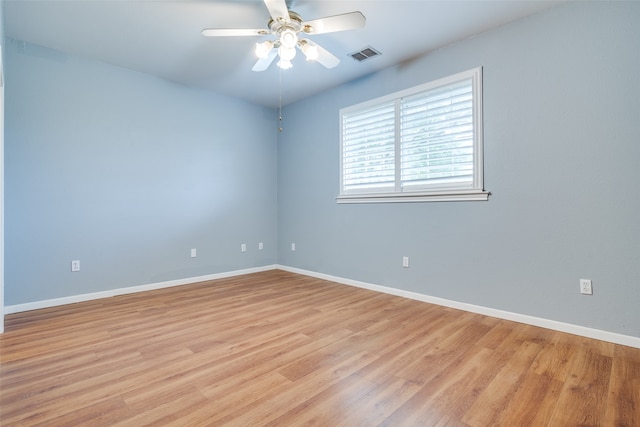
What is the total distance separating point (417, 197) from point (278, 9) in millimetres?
2135

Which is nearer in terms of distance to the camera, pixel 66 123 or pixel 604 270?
pixel 604 270

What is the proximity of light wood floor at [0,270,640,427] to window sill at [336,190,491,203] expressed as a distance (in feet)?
3.57

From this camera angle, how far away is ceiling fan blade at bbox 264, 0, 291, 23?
1926 millimetres

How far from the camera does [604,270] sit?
→ 2117 mm

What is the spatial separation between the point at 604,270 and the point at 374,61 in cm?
279

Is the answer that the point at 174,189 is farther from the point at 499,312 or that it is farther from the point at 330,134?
the point at 499,312

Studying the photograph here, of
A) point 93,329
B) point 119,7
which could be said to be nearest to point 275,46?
point 119,7

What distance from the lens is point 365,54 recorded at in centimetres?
305

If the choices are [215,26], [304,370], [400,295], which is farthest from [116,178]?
[400,295]

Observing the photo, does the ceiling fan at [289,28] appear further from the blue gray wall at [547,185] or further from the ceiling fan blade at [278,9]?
the blue gray wall at [547,185]

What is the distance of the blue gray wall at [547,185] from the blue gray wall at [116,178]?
7.66ft

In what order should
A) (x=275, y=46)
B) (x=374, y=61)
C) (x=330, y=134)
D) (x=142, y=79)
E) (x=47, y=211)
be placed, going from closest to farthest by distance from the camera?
(x=275, y=46)
(x=47, y=211)
(x=374, y=61)
(x=142, y=79)
(x=330, y=134)

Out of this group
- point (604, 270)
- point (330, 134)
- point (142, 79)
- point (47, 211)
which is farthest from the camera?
point (330, 134)

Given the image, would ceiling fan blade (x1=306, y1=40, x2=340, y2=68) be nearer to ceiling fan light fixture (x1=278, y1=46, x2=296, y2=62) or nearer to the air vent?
ceiling fan light fixture (x1=278, y1=46, x2=296, y2=62)
